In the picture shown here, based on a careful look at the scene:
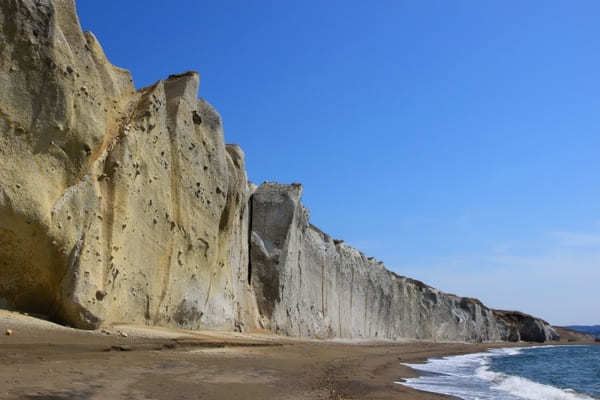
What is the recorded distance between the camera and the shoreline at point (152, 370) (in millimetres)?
6816

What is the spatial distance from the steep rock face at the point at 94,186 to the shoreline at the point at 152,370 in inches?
50.8

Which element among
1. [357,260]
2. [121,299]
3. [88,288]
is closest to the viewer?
[88,288]

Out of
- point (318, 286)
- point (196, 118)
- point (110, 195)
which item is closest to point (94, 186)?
point (110, 195)

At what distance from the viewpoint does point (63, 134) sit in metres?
11.6

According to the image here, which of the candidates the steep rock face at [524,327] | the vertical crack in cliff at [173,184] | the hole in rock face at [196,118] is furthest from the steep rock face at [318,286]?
the steep rock face at [524,327]

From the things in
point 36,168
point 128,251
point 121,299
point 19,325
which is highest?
Answer: point 36,168

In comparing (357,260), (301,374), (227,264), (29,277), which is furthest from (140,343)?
(357,260)

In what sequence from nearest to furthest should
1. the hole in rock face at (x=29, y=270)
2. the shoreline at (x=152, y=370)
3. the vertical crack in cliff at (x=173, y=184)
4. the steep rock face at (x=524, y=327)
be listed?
the shoreline at (x=152, y=370) → the hole in rock face at (x=29, y=270) → the vertical crack in cliff at (x=173, y=184) → the steep rock face at (x=524, y=327)

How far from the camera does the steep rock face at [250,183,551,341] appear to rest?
2412 cm

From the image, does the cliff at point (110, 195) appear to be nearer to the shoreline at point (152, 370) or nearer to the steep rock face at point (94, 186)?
Result: the steep rock face at point (94, 186)

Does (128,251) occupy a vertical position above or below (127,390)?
above

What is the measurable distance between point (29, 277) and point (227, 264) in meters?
8.94

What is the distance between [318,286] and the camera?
30453 mm

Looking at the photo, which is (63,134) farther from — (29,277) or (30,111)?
(29,277)
